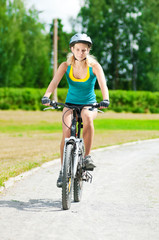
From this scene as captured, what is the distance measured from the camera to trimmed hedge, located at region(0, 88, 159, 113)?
3909 centimetres

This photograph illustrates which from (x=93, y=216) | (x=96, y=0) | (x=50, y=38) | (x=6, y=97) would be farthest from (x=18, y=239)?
(x=50, y=38)

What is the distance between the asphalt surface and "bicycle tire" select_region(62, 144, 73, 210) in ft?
0.43

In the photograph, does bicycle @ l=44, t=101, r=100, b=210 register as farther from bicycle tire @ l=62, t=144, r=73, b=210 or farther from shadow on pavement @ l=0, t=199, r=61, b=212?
shadow on pavement @ l=0, t=199, r=61, b=212

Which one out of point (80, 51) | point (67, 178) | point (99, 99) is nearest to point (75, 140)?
point (67, 178)

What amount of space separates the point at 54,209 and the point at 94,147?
8173mm

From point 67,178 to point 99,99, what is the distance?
35.8 m

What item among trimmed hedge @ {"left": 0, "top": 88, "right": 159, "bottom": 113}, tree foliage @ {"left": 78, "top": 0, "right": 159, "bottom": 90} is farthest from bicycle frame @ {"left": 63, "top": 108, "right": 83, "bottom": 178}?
tree foliage @ {"left": 78, "top": 0, "right": 159, "bottom": 90}

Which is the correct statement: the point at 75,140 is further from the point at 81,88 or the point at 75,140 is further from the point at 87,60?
the point at 87,60

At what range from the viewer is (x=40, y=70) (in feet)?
215

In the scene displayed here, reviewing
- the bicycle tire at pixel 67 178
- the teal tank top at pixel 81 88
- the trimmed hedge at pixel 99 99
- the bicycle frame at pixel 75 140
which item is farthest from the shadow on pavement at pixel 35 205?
the trimmed hedge at pixel 99 99

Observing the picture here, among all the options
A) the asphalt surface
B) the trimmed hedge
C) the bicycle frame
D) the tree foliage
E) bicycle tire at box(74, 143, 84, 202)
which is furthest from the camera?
the tree foliage

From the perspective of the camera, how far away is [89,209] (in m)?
5.97

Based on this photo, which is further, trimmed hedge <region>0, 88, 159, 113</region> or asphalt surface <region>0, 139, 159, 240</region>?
trimmed hedge <region>0, 88, 159, 113</region>

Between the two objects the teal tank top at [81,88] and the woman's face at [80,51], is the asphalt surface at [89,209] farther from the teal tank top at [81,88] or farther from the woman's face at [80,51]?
the woman's face at [80,51]
